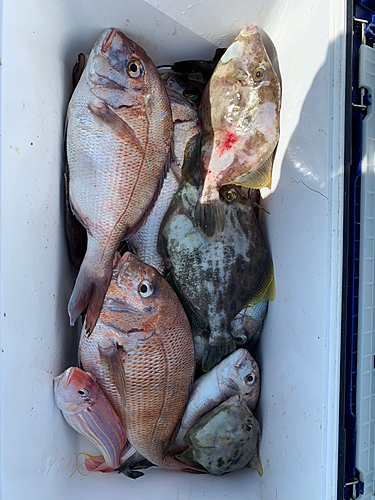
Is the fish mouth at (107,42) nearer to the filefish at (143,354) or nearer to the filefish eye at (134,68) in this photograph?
the filefish eye at (134,68)

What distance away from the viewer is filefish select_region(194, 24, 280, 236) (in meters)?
1.44

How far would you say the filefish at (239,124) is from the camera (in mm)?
1443

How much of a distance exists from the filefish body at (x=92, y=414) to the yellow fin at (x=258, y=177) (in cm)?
103

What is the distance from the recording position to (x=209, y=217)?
4.93 ft

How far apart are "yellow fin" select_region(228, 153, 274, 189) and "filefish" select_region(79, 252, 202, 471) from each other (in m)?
0.54

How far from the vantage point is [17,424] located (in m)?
1.13

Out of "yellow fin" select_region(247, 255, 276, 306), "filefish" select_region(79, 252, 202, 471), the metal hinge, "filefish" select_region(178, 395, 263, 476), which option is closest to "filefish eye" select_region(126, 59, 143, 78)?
"filefish" select_region(79, 252, 202, 471)

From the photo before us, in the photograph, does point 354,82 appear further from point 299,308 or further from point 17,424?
point 17,424

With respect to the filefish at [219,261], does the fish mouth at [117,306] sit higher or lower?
lower

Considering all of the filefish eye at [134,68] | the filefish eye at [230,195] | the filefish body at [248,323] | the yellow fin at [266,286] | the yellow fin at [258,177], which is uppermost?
the filefish eye at [134,68]

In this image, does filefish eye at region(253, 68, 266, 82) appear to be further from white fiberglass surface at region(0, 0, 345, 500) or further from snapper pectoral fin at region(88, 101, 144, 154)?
snapper pectoral fin at region(88, 101, 144, 154)

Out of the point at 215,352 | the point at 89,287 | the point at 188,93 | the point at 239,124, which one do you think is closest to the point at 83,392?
the point at 89,287

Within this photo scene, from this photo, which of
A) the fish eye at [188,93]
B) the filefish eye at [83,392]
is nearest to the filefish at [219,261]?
the fish eye at [188,93]

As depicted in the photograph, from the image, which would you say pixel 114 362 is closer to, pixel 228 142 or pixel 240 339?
pixel 240 339
